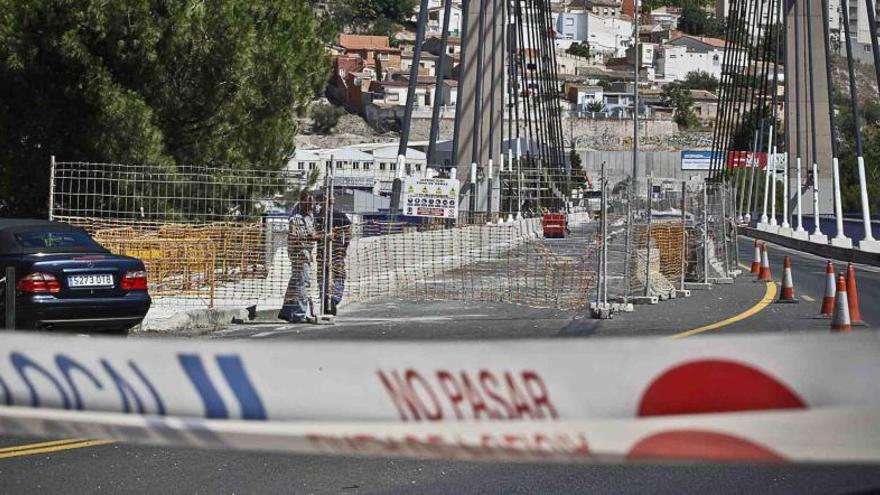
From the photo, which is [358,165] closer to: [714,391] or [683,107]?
[714,391]

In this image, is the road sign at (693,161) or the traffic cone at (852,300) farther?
the road sign at (693,161)

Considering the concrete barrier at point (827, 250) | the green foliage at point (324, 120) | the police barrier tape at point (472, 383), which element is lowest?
the concrete barrier at point (827, 250)

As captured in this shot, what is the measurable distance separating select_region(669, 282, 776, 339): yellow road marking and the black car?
19.6 feet

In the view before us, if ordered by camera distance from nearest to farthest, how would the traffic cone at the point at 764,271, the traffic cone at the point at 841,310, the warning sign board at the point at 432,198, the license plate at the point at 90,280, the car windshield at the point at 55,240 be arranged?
the license plate at the point at 90,280
the car windshield at the point at 55,240
the traffic cone at the point at 841,310
the warning sign board at the point at 432,198
the traffic cone at the point at 764,271

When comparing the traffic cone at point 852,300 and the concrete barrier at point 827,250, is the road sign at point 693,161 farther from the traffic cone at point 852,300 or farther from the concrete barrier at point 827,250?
the traffic cone at point 852,300

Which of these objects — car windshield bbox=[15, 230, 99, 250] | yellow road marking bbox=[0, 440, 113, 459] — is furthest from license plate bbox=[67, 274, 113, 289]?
yellow road marking bbox=[0, 440, 113, 459]

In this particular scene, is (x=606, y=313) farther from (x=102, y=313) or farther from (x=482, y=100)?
(x=482, y=100)

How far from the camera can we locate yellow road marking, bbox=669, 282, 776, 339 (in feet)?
55.0

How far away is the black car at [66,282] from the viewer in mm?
14664

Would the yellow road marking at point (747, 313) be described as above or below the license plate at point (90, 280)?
below

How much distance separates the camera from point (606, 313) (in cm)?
1889

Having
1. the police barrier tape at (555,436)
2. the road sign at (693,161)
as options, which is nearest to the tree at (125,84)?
the police barrier tape at (555,436)

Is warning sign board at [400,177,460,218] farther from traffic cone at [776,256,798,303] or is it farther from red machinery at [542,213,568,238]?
traffic cone at [776,256,798,303]

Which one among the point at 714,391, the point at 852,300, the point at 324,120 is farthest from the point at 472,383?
the point at 324,120
